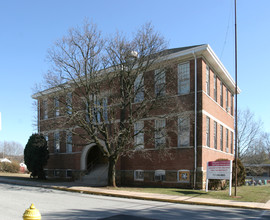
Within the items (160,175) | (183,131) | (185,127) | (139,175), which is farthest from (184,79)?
(139,175)

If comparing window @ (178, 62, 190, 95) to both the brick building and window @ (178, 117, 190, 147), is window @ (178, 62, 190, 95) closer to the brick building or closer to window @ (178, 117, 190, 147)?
the brick building

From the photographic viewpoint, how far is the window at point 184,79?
74.9 ft

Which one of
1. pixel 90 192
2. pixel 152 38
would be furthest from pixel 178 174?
pixel 152 38

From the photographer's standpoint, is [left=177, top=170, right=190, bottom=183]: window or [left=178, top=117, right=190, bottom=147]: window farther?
[left=178, top=117, right=190, bottom=147]: window

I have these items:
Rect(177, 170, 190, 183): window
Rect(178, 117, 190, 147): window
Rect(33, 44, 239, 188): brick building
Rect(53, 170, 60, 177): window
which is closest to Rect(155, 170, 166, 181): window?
Rect(33, 44, 239, 188): brick building

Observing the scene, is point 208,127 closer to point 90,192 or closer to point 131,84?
point 131,84

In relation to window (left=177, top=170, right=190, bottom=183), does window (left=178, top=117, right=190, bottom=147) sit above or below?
above

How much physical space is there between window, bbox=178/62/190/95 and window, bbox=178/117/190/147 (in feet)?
7.77

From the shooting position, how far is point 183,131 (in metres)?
22.0

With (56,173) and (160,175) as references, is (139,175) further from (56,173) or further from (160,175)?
(56,173)

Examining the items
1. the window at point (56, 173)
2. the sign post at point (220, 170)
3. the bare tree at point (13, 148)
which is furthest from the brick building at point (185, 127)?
the bare tree at point (13, 148)

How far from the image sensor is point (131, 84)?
20578mm

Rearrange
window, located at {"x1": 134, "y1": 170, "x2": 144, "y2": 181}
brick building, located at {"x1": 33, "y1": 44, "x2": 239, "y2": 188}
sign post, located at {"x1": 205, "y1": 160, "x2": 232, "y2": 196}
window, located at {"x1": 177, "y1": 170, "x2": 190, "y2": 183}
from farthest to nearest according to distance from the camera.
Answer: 1. window, located at {"x1": 134, "y1": 170, "x2": 144, "y2": 181}
2. brick building, located at {"x1": 33, "y1": 44, "x2": 239, "y2": 188}
3. window, located at {"x1": 177, "y1": 170, "x2": 190, "y2": 183}
4. sign post, located at {"x1": 205, "y1": 160, "x2": 232, "y2": 196}

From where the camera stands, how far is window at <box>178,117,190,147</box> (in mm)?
21766
